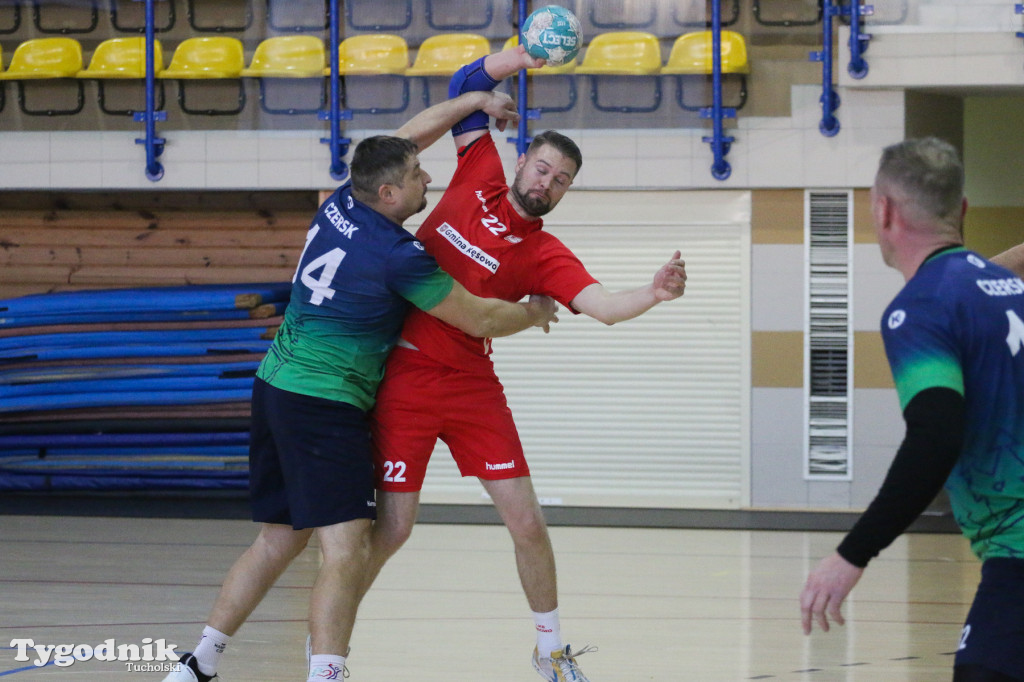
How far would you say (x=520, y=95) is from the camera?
27.8ft

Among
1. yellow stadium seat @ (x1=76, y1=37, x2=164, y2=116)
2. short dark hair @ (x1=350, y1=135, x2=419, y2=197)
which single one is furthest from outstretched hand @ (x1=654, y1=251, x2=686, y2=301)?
yellow stadium seat @ (x1=76, y1=37, x2=164, y2=116)

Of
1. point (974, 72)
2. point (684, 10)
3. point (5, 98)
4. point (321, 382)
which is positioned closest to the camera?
point (321, 382)

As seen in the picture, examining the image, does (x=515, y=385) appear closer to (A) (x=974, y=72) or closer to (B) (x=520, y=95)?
(B) (x=520, y=95)

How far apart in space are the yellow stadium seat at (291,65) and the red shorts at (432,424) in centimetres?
525

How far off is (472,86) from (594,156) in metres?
4.30

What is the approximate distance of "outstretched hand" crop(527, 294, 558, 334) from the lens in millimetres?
4020

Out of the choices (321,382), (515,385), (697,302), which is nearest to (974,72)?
(697,302)

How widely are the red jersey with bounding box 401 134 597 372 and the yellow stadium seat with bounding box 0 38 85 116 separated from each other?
5.90 metres

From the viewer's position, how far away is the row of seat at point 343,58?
844cm

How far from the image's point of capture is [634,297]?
12.5 feet

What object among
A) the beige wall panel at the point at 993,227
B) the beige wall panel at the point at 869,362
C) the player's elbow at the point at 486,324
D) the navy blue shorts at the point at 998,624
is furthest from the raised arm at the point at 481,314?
the beige wall panel at the point at 993,227

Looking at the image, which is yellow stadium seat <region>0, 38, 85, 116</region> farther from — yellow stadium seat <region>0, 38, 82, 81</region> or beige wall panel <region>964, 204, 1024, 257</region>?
beige wall panel <region>964, 204, 1024, 257</region>

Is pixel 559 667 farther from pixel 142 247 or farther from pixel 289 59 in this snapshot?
pixel 142 247

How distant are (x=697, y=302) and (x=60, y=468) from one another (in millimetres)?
5010
